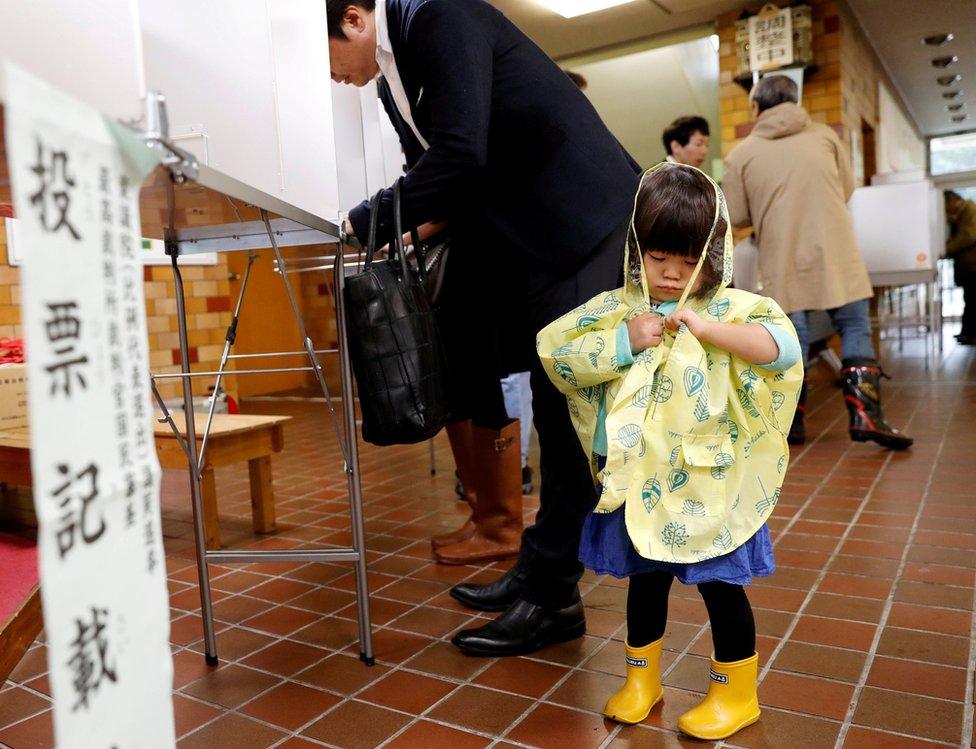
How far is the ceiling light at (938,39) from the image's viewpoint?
22.9ft

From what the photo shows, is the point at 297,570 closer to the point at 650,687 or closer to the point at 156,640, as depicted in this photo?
the point at 650,687

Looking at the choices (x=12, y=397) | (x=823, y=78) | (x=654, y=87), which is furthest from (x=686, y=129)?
(x=654, y=87)

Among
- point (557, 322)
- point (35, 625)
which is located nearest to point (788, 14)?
point (557, 322)

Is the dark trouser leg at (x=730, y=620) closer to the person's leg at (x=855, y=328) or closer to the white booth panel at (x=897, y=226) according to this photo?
the person's leg at (x=855, y=328)

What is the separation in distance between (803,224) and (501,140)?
2.45 metres

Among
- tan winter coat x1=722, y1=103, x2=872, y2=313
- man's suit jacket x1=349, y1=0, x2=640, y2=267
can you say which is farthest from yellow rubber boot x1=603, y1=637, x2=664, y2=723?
tan winter coat x1=722, y1=103, x2=872, y2=313

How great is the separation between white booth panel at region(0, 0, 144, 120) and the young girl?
32.6 inches

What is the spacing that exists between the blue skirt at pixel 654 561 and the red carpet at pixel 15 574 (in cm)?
98

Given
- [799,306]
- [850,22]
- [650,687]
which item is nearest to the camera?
[650,687]

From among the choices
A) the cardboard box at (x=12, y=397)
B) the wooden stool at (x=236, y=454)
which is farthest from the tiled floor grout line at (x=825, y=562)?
the cardboard box at (x=12, y=397)

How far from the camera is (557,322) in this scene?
140cm

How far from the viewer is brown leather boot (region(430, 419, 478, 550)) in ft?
7.31

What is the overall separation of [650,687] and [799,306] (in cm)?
258

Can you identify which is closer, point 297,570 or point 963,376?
point 297,570
